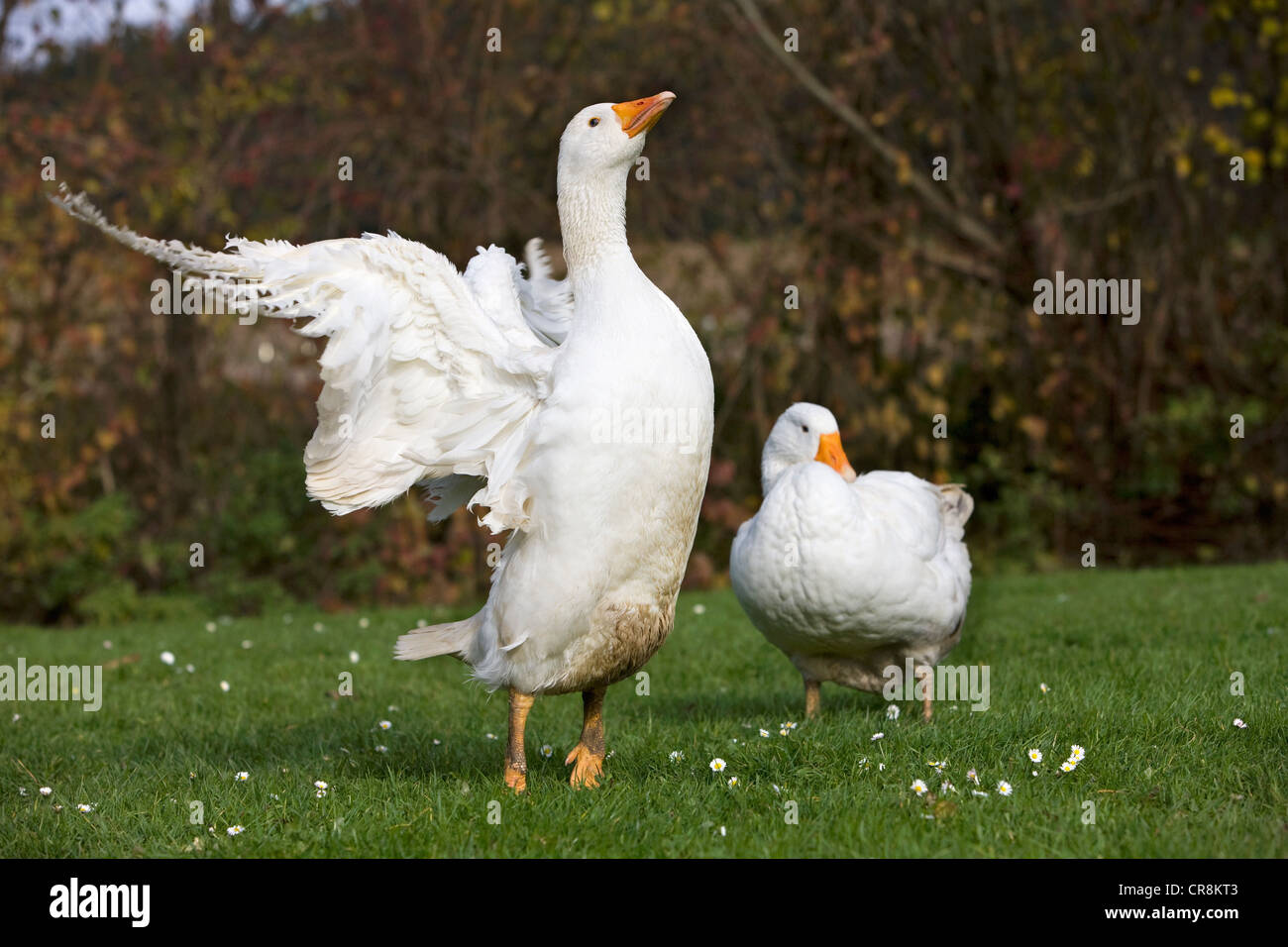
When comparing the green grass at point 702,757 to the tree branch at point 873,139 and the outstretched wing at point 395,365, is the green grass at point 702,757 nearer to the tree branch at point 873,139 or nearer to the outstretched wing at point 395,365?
the outstretched wing at point 395,365

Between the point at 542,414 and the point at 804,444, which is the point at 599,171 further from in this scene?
the point at 804,444

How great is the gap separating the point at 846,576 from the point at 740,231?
24.8ft

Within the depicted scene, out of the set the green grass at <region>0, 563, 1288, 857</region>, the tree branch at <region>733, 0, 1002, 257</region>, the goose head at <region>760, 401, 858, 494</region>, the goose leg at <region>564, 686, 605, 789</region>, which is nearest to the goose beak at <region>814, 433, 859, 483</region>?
the goose head at <region>760, 401, 858, 494</region>

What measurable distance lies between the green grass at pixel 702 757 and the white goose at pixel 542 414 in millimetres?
523

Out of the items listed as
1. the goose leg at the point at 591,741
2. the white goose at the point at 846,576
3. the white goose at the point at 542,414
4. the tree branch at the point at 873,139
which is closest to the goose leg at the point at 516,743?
the white goose at the point at 542,414

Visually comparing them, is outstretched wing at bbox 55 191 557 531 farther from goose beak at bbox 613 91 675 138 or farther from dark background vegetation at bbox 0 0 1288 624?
dark background vegetation at bbox 0 0 1288 624

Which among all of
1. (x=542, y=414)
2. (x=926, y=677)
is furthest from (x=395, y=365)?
(x=926, y=677)

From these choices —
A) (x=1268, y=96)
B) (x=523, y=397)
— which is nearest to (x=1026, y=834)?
(x=523, y=397)

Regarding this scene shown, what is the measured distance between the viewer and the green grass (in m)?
3.71

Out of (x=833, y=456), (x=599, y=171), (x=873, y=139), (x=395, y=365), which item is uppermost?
(x=873, y=139)

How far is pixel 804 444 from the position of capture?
5.95 meters

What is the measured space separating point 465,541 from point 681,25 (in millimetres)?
4905

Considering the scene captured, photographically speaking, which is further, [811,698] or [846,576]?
[811,698]
